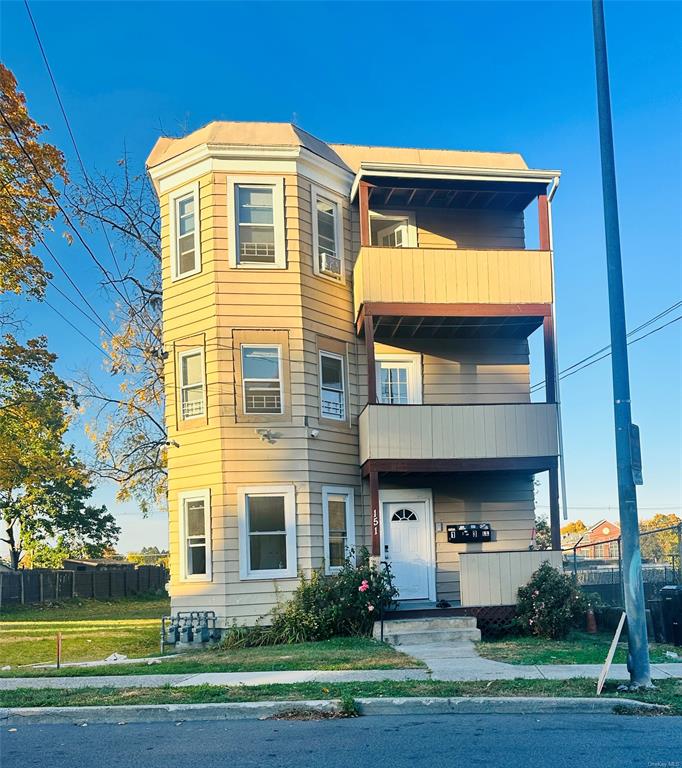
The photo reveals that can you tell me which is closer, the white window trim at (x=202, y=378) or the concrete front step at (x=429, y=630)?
the concrete front step at (x=429, y=630)

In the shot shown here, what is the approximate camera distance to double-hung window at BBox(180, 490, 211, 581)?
16594mm

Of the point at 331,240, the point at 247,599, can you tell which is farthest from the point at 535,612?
the point at 331,240

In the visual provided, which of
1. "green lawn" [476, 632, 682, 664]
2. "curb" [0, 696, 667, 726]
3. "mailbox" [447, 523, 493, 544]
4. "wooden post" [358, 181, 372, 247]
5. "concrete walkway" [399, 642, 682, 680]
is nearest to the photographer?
"curb" [0, 696, 667, 726]

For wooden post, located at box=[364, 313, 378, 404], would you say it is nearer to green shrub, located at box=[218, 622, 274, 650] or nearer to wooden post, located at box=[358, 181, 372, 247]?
wooden post, located at box=[358, 181, 372, 247]

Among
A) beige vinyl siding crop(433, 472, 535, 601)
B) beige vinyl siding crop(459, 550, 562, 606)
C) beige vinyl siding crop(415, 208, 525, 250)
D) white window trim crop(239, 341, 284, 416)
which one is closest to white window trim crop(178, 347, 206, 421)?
white window trim crop(239, 341, 284, 416)

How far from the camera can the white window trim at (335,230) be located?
58.5 ft

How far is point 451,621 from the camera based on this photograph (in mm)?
15242

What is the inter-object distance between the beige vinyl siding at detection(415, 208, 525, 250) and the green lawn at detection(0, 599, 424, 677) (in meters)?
9.07

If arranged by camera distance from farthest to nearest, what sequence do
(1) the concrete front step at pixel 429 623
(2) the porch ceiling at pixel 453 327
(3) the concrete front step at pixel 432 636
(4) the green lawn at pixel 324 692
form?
(2) the porch ceiling at pixel 453 327, (1) the concrete front step at pixel 429 623, (3) the concrete front step at pixel 432 636, (4) the green lawn at pixel 324 692

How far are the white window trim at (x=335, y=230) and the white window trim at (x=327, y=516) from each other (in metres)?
4.38

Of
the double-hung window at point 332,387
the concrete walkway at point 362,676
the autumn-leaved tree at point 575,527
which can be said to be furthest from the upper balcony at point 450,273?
the autumn-leaved tree at point 575,527

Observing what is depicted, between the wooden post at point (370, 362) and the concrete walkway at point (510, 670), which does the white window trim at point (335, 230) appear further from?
the concrete walkway at point (510, 670)

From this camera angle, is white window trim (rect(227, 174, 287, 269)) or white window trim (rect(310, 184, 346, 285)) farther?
white window trim (rect(310, 184, 346, 285))

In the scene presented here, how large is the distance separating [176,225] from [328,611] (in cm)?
852
